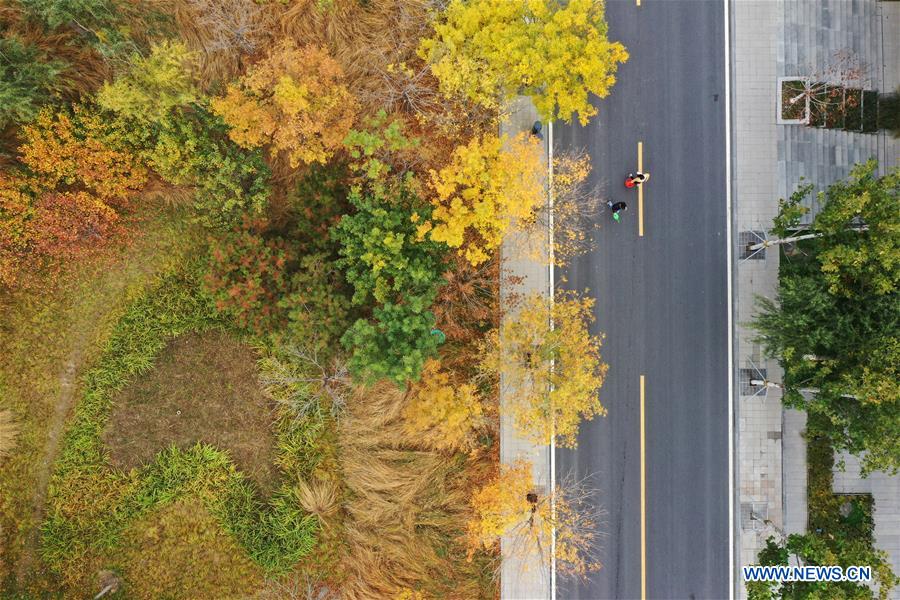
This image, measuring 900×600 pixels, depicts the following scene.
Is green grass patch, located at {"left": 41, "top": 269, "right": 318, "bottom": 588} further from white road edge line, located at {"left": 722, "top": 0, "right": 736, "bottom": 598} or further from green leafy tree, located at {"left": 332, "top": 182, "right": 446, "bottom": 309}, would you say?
white road edge line, located at {"left": 722, "top": 0, "right": 736, "bottom": 598}

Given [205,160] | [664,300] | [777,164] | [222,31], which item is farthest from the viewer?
[664,300]

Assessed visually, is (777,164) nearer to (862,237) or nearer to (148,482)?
(862,237)

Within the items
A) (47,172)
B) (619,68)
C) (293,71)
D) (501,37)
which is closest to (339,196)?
(293,71)

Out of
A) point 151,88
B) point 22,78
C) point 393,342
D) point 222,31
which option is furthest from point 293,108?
point 22,78

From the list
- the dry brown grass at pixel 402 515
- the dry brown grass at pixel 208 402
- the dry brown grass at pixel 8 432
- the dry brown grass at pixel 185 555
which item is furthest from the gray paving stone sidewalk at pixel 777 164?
the dry brown grass at pixel 8 432

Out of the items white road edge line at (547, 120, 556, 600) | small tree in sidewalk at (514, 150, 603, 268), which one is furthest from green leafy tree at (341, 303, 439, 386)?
small tree in sidewalk at (514, 150, 603, 268)

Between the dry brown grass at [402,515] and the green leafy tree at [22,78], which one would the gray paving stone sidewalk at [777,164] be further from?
the green leafy tree at [22,78]
